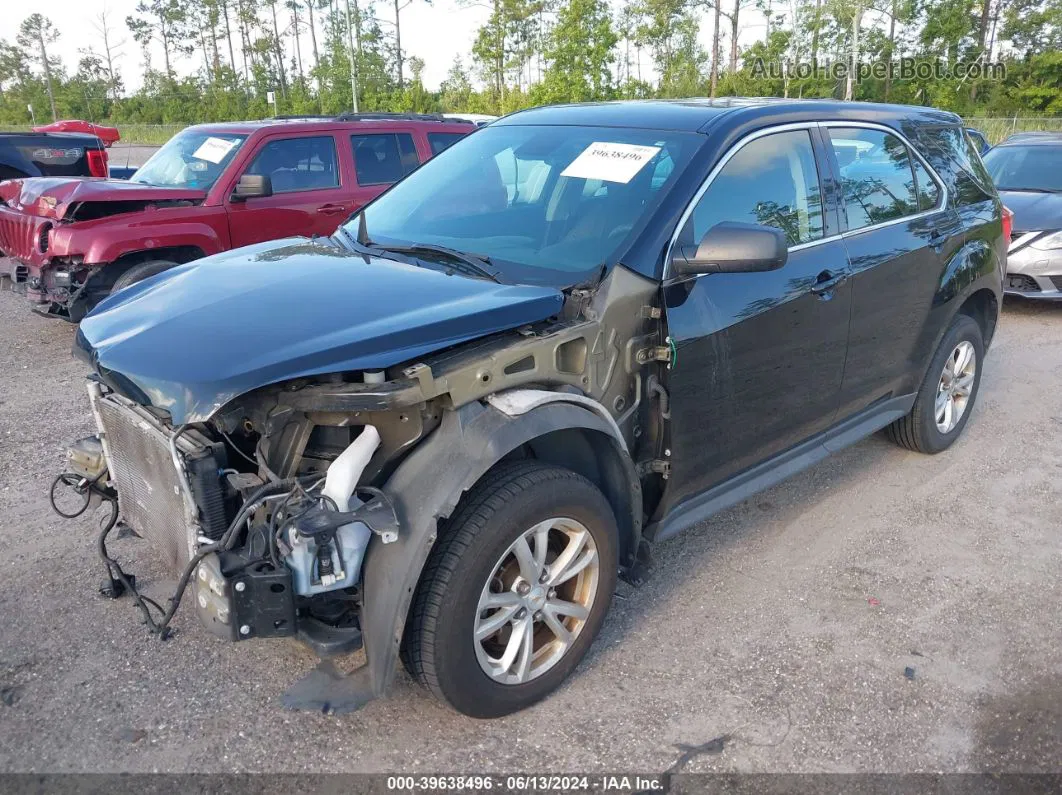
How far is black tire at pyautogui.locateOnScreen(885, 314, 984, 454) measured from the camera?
4.69 meters

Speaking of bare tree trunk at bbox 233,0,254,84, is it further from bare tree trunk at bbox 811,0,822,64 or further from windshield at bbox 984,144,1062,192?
windshield at bbox 984,144,1062,192

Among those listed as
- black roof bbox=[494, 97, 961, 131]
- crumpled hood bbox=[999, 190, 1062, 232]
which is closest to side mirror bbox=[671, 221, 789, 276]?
black roof bbox=[494, 97, 961, 131]

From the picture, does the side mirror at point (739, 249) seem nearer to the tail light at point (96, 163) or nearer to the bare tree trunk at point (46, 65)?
the tail light at point (96, 163)

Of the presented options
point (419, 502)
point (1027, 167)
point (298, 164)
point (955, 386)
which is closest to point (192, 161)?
point (298, 164)

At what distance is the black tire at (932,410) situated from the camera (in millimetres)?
4691

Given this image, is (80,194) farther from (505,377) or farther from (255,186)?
(505,377)

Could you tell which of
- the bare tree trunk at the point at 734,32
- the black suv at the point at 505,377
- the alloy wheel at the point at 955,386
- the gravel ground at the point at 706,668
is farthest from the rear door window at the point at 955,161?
the bare tree trunk at the point at 734,32

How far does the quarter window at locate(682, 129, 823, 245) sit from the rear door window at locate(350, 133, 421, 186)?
16.5 ft

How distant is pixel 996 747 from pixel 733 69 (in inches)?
1926

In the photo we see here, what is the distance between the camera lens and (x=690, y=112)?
353 centimetres

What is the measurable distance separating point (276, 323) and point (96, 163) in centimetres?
981

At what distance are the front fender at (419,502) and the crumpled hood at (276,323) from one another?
0.27m

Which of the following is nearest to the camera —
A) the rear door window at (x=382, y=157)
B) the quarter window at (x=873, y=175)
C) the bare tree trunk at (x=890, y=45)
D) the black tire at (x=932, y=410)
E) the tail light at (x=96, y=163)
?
the quarter window at (x=873, y=175)

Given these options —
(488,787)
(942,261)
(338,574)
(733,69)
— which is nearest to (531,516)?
(338,574)
